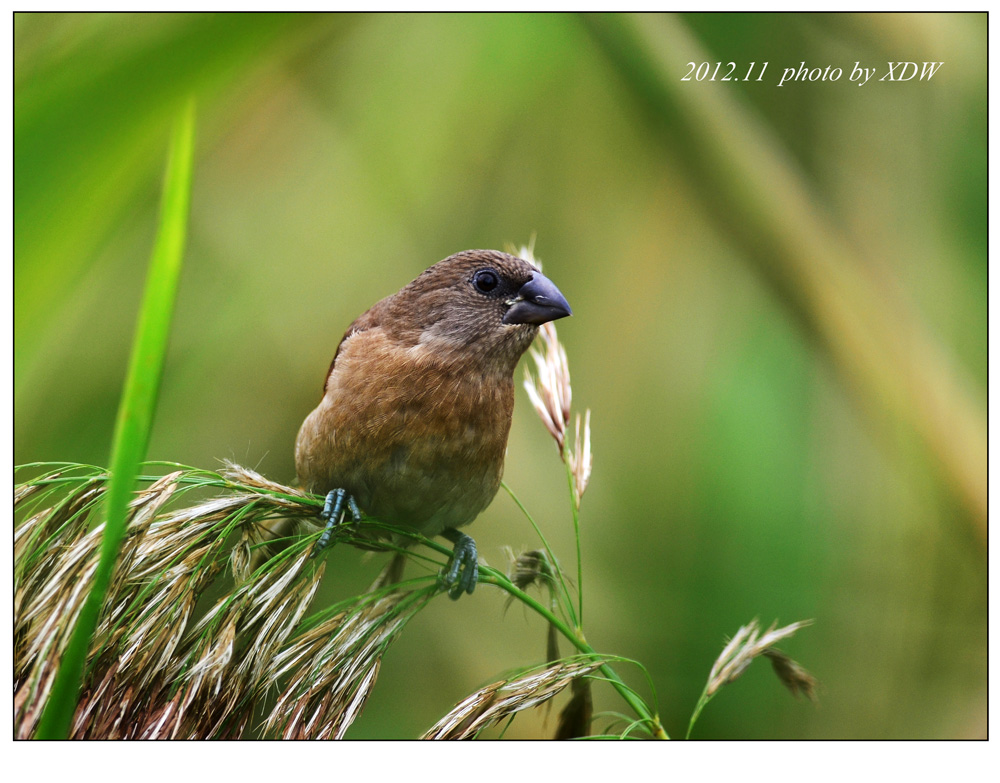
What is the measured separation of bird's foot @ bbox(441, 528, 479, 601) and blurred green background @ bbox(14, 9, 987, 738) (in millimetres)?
337

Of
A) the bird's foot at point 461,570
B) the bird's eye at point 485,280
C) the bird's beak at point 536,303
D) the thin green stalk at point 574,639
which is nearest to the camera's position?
the thin green stalk at point 574,639

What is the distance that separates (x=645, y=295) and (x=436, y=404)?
1081mm

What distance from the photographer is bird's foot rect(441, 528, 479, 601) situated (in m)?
1.98

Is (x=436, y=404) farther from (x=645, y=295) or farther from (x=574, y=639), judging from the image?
(x=645, y=295)

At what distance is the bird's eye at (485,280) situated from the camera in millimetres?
2186

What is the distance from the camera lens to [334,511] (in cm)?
195

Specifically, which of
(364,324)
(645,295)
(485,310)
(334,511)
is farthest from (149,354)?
(645,295)

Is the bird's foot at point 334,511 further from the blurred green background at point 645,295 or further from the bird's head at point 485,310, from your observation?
the bird's head at point 485,310

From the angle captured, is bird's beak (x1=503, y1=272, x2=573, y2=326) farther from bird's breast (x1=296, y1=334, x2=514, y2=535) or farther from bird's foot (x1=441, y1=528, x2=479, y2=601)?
bird's foot (x1=441, y1=528, x2=479, y2=601)

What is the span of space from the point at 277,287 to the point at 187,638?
1344 millimetres

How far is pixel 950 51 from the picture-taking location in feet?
7.31

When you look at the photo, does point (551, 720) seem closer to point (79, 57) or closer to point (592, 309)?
point (592, 309)

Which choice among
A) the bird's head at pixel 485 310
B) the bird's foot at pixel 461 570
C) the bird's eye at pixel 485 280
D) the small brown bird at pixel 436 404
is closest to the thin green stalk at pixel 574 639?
the bird's foot at pixel 461 570

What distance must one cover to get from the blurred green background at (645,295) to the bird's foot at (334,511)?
9.6 inches
